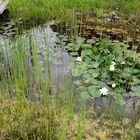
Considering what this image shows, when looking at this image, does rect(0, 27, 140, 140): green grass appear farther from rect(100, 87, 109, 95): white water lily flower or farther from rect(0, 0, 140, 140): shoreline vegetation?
rect(100, 87, 109, 95): white water lily flower

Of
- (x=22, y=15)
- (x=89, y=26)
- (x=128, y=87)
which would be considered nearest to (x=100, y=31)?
(x=89, y=26)

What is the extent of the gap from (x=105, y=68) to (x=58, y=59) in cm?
57

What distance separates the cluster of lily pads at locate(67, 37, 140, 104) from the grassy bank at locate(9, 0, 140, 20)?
101 centimetres

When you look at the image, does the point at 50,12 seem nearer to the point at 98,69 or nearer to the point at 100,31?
the point at 100,31

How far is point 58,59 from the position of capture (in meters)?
3.53

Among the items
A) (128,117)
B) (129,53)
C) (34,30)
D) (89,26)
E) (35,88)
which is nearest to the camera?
(128,117)

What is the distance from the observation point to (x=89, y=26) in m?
4.71

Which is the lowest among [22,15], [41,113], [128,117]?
[128,117]

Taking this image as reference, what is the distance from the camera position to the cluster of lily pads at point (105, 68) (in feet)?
9.86

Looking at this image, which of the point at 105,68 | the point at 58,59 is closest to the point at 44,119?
the point at 105,68

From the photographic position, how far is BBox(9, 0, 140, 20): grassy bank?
4859mm

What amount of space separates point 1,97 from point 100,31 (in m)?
2.41

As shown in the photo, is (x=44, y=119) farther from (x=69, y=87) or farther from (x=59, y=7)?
(x=59, y=7)

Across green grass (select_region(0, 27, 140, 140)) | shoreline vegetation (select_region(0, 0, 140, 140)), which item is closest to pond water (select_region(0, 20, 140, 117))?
shoreline vegetation (select_region(0, 0, 140, 140))
